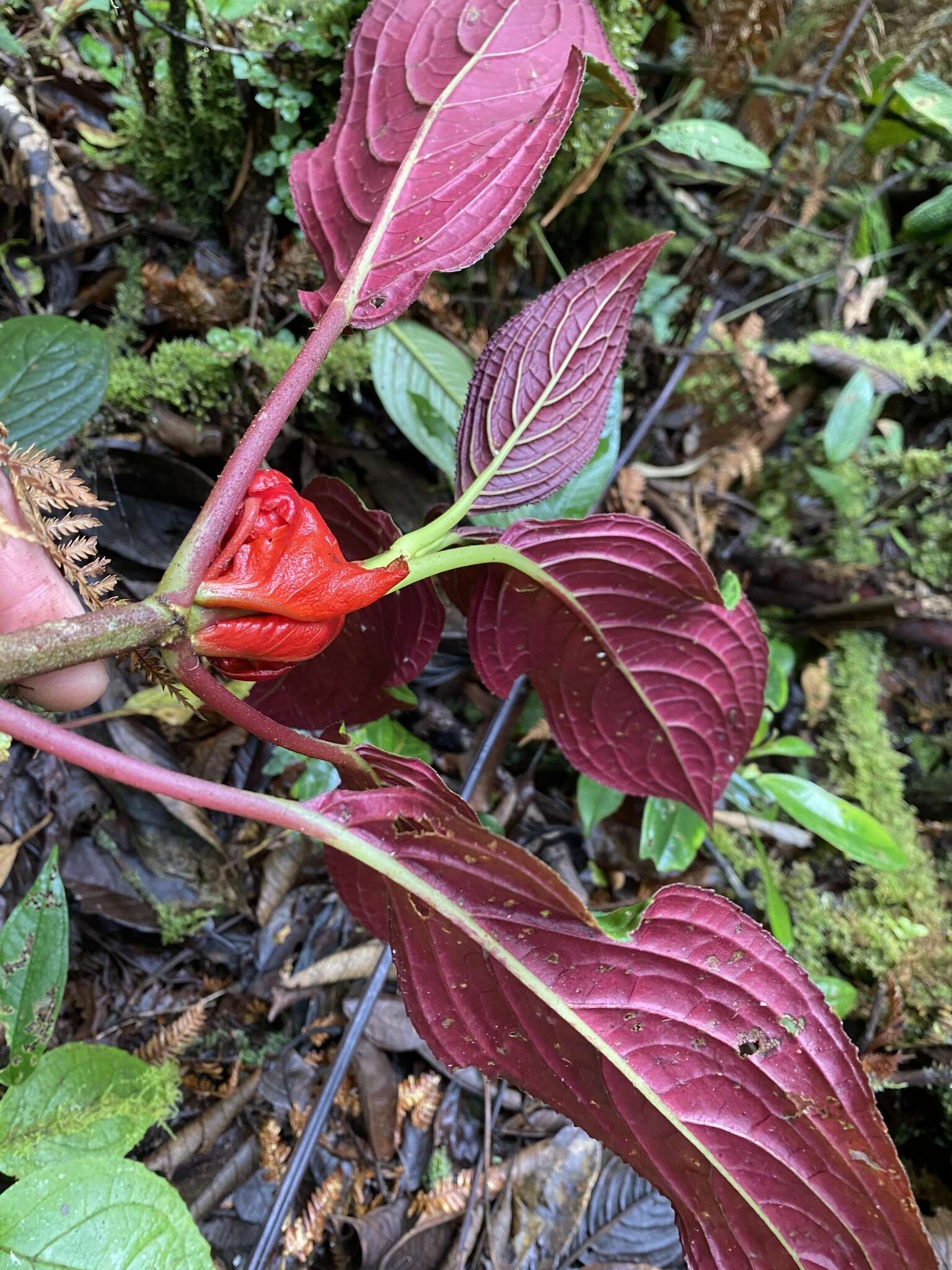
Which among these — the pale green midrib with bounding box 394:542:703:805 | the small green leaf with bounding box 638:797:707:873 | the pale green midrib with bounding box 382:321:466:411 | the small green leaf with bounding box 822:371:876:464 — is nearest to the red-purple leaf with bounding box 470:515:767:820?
the pale green midrib with bounding box 394:542:703:805

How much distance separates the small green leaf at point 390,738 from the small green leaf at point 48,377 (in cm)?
58

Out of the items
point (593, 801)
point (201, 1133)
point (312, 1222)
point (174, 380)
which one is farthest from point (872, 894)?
point (174, 380)

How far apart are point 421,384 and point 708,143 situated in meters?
0.61

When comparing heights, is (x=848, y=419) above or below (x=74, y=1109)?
above

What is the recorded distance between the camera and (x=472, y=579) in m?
0.89

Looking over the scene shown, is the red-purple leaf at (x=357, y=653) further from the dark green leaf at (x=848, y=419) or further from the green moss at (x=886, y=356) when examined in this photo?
the green moss at (x=886, y=356)

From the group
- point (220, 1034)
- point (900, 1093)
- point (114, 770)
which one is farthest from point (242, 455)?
point (900, 1093)

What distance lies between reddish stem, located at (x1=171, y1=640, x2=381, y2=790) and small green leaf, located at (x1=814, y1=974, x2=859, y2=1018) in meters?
0.84

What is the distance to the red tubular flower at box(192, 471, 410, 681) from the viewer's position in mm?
575

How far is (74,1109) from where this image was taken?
82 centimetres

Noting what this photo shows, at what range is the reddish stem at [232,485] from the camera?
57cm

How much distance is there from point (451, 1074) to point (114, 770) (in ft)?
2.67

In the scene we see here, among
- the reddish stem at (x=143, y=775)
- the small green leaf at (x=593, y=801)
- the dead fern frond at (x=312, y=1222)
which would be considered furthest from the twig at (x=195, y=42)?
the dead fern frond at (x=312, y=1222)

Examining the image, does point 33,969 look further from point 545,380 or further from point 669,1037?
point 545,380
